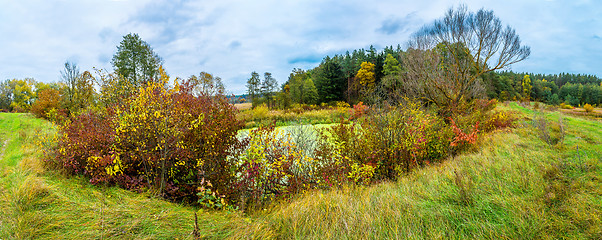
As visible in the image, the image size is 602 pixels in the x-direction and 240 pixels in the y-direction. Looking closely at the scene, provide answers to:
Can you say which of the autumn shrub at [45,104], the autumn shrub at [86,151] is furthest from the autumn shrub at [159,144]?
the autumn shrub at [45,104]

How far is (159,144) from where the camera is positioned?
360 cm

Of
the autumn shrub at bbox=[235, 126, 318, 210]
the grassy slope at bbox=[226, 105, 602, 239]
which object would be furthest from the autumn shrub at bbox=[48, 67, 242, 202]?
the grassy slope at bbox=[226, 105, 602, 239]

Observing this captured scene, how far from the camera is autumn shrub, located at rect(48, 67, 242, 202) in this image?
3.65 meters

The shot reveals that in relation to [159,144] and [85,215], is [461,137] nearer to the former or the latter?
[159,144]

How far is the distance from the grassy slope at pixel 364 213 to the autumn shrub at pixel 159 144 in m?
0.42

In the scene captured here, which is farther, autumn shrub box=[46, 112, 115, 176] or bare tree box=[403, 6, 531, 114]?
bare tree box=[403, 6, 531, 114]

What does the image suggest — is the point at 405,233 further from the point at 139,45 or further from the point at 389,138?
the point at 139,45

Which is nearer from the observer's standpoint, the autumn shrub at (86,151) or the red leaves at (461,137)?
the autumn shrub at (86,151)

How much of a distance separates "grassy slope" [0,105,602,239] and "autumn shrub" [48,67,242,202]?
0.42m

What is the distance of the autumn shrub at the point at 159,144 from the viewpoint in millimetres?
3650

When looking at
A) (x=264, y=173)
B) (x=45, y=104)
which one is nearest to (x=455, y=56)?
(x=264, y=173)

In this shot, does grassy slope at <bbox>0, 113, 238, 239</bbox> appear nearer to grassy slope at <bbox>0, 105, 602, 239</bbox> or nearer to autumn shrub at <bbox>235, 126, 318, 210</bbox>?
grassy slope at <bbox>0, 105, 602, 239</bbox>

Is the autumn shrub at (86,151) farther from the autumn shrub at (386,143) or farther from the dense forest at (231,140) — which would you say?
the autumn shrub at (386,143)

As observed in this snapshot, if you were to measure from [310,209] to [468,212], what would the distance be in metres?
2.00
